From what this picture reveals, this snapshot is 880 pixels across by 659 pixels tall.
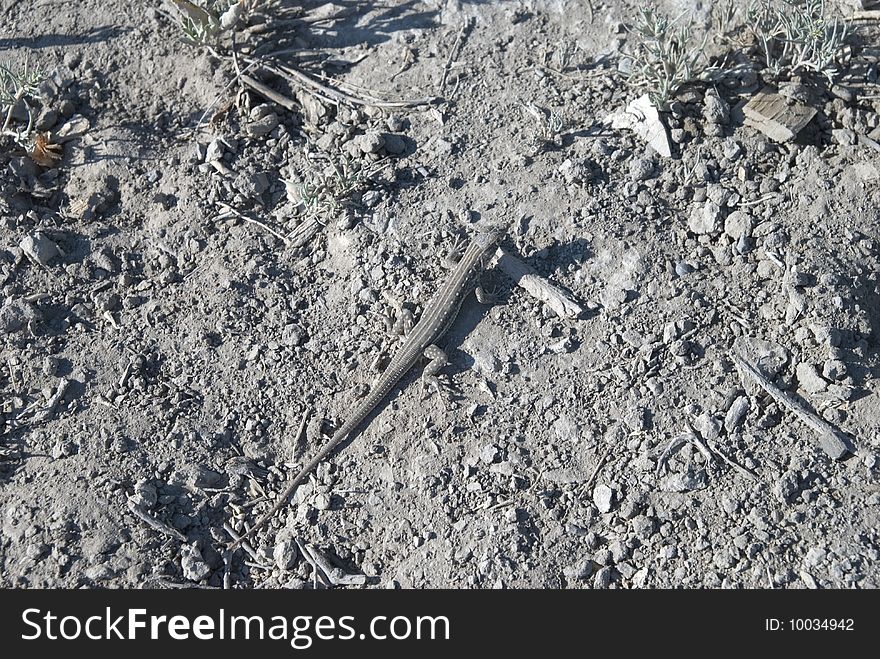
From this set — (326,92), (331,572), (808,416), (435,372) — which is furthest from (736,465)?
(326,92)

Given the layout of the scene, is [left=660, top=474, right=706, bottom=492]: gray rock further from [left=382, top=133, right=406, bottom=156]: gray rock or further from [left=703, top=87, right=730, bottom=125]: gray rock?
[left=382, top=133, right=406, bottom=156]: gray rock

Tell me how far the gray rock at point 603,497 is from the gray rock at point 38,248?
4393 mm

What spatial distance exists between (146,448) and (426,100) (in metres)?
3.48

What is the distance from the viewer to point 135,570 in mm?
5203

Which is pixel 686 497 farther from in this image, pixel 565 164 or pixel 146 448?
pixel 146 448

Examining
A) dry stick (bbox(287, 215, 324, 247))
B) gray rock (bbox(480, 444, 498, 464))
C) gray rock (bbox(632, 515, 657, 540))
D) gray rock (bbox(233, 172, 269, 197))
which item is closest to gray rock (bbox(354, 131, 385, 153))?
dry stick (bbox(287, 215, 324, 247))

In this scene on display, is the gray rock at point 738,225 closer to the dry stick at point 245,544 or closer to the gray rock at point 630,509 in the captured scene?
the gray rock at point 630,509

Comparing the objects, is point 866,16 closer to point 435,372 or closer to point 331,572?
point 435,372

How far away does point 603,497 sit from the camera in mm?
5254

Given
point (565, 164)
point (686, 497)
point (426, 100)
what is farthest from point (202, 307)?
point (686, 497)

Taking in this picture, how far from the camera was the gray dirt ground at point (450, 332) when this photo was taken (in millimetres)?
5227

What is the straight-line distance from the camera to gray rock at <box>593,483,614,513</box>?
17.2ft

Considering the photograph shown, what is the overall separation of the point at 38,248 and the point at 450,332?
3.19 meters

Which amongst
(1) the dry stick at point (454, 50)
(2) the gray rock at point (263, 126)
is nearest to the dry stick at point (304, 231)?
(2) the gray rock at point (263, 126)
